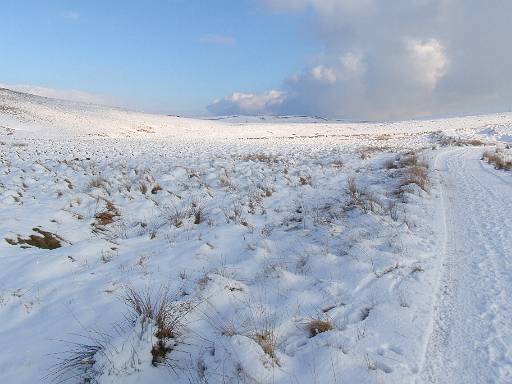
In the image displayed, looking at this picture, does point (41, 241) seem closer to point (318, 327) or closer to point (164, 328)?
point (164, 328)

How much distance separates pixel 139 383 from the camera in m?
3.50

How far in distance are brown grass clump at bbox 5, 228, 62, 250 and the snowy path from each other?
5.97 meters

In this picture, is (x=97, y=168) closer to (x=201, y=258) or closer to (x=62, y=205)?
(x=62, y=205)

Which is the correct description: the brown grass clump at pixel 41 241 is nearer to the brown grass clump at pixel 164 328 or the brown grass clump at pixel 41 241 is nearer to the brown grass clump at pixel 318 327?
the brown grass clump at pixel 164 328

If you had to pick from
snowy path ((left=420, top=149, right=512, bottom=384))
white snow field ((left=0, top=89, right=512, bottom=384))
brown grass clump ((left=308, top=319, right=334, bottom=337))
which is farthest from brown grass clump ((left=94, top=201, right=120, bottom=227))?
snowy path ((left=420, top=149, right=512, bottom=384))

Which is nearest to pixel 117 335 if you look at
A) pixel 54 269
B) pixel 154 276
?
pixel 154 276

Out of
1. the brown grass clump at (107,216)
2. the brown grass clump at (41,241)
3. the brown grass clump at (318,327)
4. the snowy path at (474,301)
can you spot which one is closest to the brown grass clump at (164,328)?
the brown grass clump at (318,327)

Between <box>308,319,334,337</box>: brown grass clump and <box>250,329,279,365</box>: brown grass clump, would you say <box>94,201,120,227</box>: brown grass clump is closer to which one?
<box>250,329,279,365</box>: brown grass clump

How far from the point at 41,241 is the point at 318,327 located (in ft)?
16.9

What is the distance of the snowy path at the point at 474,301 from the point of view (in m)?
3.39

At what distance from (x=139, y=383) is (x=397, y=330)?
95.0 inches

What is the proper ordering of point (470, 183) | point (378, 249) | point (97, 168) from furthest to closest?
point (97, 168) → point (470, 183) → point (378, 249)

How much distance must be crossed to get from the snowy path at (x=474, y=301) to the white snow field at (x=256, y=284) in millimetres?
18

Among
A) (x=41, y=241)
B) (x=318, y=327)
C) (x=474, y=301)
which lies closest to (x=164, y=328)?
(x=318, y=327)
